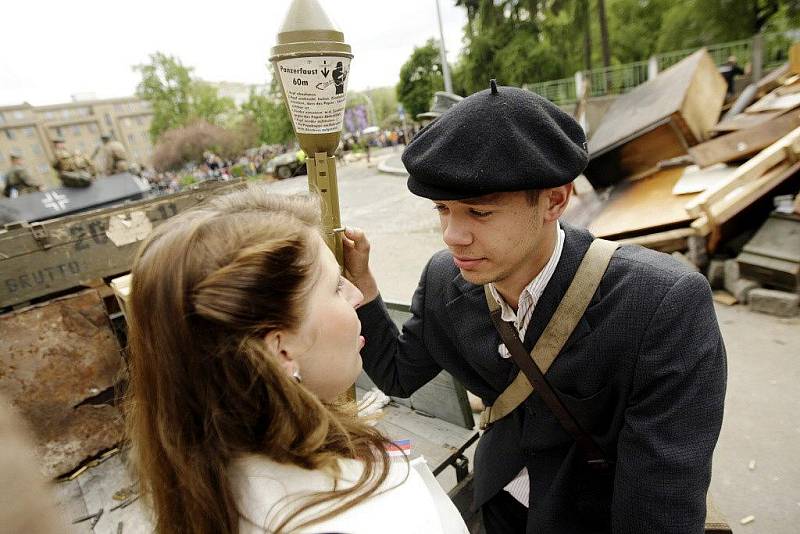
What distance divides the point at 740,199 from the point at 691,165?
199cm

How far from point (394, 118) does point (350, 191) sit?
36.0m

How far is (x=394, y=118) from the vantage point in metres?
48.8

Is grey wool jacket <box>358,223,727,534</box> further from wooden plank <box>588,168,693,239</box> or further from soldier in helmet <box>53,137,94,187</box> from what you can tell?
soldier in helmet <box>53,137,94,187</box>

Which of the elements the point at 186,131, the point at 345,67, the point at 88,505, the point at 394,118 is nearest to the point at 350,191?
the point at 88,505

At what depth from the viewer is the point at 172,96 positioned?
39188 mm

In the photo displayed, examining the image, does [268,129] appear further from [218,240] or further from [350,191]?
[218,240]

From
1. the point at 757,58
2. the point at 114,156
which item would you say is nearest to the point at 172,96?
the point at 114,156

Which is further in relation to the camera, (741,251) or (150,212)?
(741,251)

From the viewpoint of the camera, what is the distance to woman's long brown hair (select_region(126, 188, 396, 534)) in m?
0.94

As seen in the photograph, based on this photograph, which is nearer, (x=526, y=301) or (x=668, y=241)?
(x=526, y=301)

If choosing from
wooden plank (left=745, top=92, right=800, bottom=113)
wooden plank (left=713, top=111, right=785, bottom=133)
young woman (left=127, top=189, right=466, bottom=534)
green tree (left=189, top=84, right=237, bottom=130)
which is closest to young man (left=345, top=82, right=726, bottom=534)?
young woman (left=127, top=189, right=466, bottom=534)

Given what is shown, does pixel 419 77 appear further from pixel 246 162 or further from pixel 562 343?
pixel 562 343

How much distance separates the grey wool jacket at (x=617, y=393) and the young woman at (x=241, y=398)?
0.71 m

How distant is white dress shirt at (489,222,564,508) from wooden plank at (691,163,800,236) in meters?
3.66
